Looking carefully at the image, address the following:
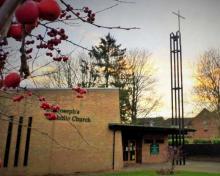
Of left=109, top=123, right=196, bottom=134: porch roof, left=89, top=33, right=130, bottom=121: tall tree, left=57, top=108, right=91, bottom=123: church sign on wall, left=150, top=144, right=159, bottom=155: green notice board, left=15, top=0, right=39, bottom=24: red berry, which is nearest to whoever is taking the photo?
left=15, top=0, right=39, bottom=24: red berry

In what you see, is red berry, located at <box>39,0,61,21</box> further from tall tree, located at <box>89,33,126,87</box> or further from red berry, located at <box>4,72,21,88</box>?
tall tree, located at <box>89,33,126,87</box>

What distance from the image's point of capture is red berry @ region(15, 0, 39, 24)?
981 millimetres

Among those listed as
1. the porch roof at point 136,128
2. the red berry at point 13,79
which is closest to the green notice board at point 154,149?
the porch roof at point 136,128

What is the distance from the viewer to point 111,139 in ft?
86.1

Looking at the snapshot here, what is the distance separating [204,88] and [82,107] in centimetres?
1983

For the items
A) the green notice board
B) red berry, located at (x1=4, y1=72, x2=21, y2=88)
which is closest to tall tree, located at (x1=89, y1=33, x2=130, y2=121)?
the green notice board

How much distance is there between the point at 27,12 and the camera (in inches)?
38.5

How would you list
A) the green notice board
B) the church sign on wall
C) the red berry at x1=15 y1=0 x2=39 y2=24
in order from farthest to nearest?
1. the green notice board
2. the church sign on wall
3. the red berry at x1=15 y1=0 x2=39 y2=24

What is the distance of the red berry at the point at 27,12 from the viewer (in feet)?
3.22

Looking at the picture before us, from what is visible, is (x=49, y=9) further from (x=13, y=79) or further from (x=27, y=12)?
(x=13, y=79)

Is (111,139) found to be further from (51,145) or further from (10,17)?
(10,17)

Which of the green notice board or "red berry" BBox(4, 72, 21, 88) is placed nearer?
"red berry" BBox(4, 72, 21, 88)

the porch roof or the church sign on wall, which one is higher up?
the church sign on wall

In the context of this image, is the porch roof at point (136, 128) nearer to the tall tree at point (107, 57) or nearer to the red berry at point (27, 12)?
the tall tree at point (107, 57)
